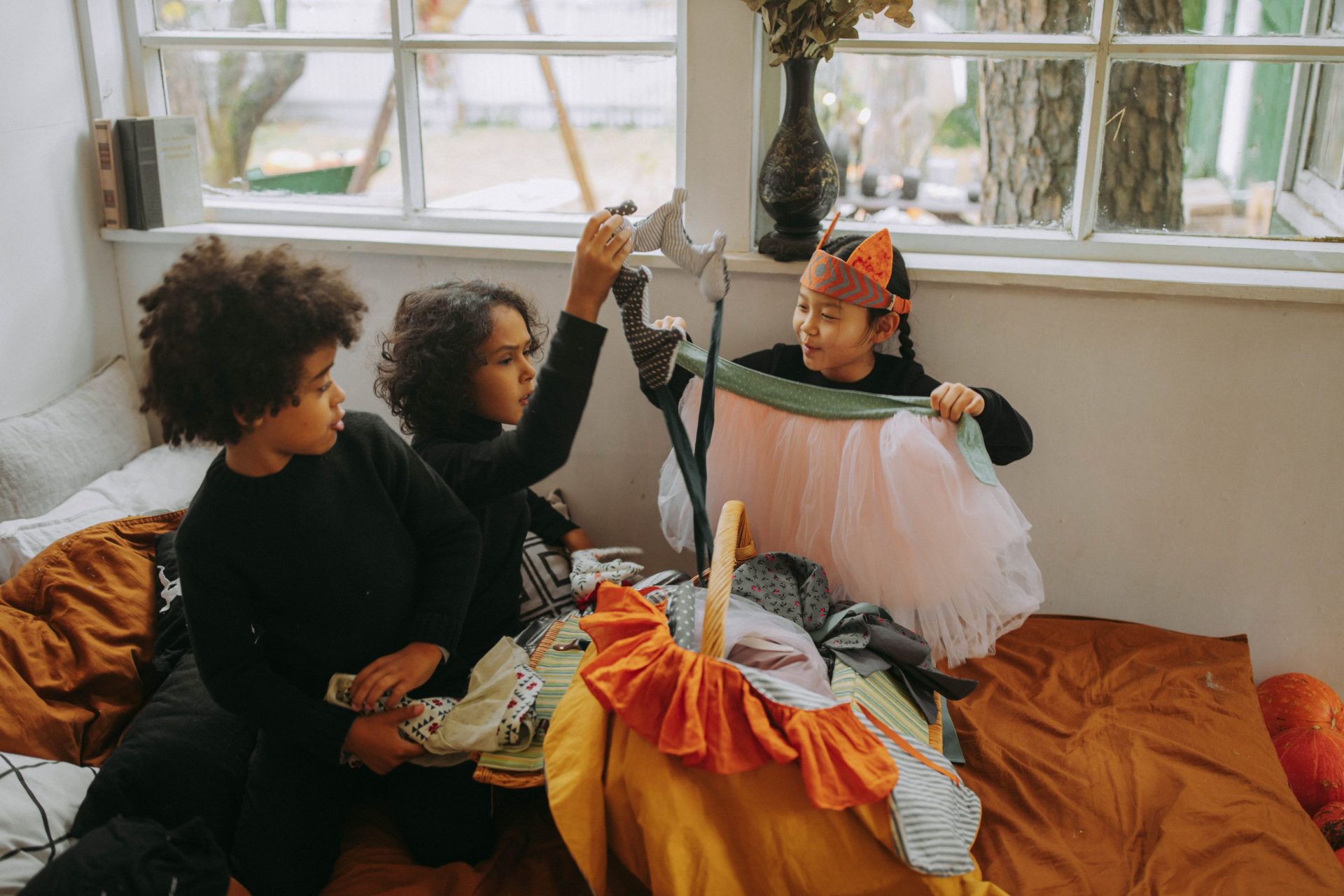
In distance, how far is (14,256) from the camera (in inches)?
75.2

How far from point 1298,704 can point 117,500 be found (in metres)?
2.12

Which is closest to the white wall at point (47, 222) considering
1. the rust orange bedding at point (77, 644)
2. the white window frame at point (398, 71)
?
the white window frame at point (398, 71)

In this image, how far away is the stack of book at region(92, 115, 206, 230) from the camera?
2.05 m

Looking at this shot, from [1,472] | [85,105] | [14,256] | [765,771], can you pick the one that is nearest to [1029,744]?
[765,771]

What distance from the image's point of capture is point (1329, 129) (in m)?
1.86

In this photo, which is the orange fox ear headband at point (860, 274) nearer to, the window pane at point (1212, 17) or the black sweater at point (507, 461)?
the black sweater at point (507, 461)

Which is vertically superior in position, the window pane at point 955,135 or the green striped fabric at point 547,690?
the window pane at point 955,135

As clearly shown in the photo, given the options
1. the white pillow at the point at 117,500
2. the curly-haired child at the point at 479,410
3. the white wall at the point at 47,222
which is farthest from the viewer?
the white wall at the point at 47,222

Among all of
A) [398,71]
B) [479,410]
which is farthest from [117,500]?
[398,71]

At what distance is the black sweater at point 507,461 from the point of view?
1.30 m

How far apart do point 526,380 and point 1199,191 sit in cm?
133

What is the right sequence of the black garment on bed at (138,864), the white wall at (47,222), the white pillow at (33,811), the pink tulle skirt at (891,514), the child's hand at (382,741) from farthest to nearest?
the white wall at (47,222) → the pink tulle skirt at (891,514) → the child's hand at (382,741) → the white pillow at (33,811) → the black garment on bed at (138,864)

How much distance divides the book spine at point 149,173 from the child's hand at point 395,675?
123cm

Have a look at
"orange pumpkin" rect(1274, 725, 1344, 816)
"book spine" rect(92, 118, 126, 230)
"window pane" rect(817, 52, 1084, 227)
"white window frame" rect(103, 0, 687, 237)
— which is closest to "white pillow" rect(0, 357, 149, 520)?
"book spine" rect(92, 118, 126, 230)
